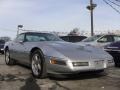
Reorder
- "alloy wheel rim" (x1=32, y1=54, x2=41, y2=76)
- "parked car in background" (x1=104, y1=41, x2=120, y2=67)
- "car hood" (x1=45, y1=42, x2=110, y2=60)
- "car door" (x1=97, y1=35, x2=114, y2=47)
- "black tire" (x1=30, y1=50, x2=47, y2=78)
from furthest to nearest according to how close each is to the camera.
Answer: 1. "car door" (x1=97, y1=35, x2=114, y2=47)
2. "parked car in background" (x1=104, y1=41, x2=120, y2=67)
3. "alloy wheel rim" (x1=32, y1=54, x2=41, y2=76)
4. "black tire" (x1=30, y1=50, x2=47, y2=78)
5. "car hood" (x1=45, y1=42, x2=110, y2=60)

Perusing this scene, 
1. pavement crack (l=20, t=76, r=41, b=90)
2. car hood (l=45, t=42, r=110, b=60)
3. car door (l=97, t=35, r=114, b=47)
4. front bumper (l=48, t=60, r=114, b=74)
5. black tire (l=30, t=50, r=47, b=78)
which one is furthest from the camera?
car door (l=97, t=35, r=114, b=47)

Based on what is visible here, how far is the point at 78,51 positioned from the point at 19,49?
2.61m

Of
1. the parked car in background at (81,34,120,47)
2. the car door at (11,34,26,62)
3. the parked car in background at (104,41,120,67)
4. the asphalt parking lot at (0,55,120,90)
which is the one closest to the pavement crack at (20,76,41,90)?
the asphalt parking lot at (0,55,120,90)

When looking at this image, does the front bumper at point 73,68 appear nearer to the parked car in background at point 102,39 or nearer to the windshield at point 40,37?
the windshield at point 40,37

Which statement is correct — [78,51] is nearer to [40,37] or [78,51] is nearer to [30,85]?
[30,85]

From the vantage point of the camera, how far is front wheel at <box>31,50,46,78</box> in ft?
26.0

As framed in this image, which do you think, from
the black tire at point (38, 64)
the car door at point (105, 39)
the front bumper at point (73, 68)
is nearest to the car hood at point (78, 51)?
the front bumper at point (73, 68)

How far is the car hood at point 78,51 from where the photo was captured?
7.57m

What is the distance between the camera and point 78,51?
787 centimetres

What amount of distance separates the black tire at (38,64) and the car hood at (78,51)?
15.8 inches

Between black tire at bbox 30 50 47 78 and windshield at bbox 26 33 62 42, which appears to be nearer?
black tire at bbox 30 50 47 78

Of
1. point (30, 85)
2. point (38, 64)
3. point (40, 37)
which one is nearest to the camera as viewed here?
point (30, 85)

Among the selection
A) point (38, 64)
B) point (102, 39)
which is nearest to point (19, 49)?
point (38, 64)

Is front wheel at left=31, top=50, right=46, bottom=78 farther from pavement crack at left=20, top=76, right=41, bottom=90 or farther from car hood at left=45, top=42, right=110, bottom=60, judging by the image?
car hood at left=45, top=42, right=110, bottom=60
